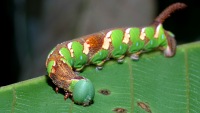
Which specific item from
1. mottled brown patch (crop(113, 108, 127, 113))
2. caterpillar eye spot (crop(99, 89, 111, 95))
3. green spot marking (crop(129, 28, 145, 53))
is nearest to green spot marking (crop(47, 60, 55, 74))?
caterpillar eye spot (crop(99, 89, 111, 95))

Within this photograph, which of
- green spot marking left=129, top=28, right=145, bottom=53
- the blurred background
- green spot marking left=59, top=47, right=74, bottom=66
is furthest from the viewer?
the blurred background

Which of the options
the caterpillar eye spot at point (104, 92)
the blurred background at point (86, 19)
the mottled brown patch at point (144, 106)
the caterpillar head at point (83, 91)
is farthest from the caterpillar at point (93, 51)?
the blurred background at point (86, 19)

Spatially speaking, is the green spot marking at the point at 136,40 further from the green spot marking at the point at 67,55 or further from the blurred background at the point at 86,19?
the blurred background at the point at 86,19

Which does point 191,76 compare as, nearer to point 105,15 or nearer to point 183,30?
point 183,30

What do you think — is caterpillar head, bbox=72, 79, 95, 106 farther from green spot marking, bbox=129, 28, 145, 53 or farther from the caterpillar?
green spot marking, bbox=129, 28, 145, 53

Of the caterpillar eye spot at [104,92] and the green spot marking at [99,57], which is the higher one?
the green spot marking at [99,57]

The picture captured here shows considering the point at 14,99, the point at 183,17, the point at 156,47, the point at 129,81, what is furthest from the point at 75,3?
the point at 14,99
